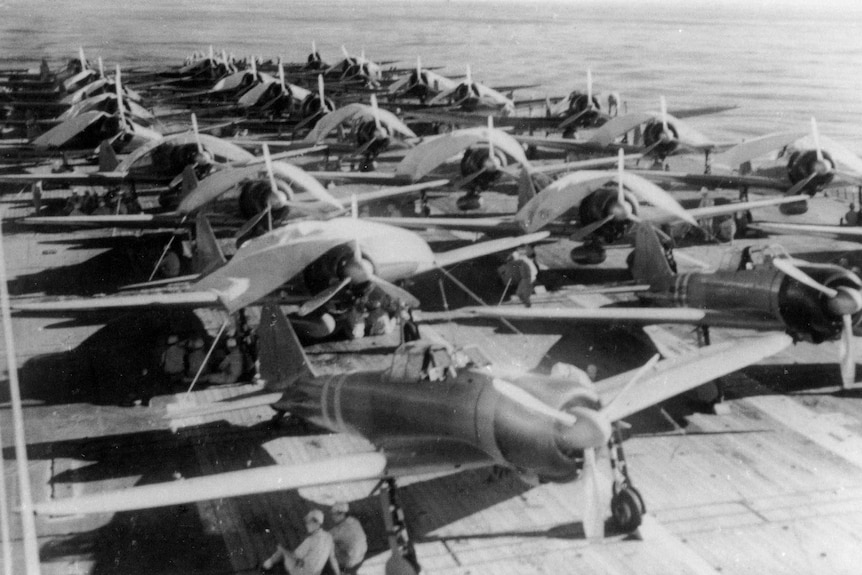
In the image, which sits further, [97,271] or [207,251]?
[97,271]

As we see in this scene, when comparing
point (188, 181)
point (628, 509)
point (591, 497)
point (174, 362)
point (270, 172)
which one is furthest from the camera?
point (188, 181)

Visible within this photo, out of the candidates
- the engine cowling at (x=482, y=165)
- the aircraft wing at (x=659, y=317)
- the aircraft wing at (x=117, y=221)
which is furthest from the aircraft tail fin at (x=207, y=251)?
the engine cowling at (x=482, y=165)

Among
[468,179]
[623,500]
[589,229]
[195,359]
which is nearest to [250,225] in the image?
[195,359]

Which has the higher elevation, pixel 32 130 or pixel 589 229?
pixel 32 130

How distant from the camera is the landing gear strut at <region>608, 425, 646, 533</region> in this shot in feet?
35.4

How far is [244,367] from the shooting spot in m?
16.1

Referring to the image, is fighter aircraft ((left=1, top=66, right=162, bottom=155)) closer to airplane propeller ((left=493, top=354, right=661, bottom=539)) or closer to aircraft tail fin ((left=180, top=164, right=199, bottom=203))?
aircraft tail fin ((left=180, top=164, right=199, bottom=203))

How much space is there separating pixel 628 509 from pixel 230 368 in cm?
839

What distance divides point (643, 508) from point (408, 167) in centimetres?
1833

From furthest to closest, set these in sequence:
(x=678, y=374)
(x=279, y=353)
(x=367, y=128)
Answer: (x=367, y=128) < (x=279, y=353) < (x=678, y=374)

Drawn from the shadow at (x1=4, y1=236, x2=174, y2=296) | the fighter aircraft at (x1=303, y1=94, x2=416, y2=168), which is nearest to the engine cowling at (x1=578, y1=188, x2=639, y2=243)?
the shadow at (x1=4, y1=236, x2=174, y2=296)

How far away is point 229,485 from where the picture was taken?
30.8 feet

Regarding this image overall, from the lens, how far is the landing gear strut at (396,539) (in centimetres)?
990

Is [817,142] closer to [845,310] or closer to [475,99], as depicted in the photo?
[845,310]
